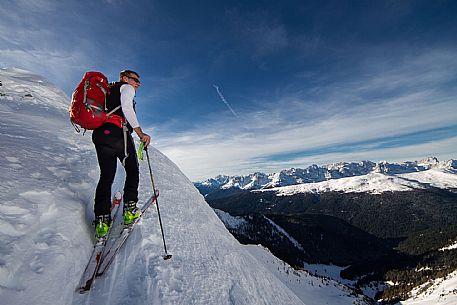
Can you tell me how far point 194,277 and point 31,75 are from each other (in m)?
31.1

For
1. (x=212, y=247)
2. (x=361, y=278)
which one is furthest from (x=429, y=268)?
(x=212, y=247)

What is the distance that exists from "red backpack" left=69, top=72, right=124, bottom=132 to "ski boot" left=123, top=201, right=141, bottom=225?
1.89m

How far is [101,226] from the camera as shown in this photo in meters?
5.54

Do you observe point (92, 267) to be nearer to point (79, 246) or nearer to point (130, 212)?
point (79, 246)

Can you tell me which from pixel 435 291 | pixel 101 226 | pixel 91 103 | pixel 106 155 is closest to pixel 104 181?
pixel 106 155

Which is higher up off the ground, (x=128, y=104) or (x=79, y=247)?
(x=128, y=104)

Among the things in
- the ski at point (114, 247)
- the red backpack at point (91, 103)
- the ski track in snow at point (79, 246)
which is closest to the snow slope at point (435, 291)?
the ski track in snow at point (79, 246)

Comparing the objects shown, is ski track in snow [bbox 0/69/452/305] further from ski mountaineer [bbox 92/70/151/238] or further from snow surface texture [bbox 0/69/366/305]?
ski mountaineer [bbox 92/70/151/238]

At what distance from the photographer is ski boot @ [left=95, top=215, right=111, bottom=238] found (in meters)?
5.54

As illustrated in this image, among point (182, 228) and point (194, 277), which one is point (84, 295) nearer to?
point (194, 277)

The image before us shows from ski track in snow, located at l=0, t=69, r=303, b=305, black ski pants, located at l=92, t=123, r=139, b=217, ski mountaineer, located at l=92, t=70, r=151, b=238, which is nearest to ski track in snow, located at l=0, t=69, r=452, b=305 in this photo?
ski track in snow, located at l=0, t=69, r=303, b=305

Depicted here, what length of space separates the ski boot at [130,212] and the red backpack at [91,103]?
6.21ft

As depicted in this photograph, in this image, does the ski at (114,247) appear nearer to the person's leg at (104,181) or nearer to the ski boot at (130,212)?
the ski boot at (130,212)

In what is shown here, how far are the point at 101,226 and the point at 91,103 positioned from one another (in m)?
2.60
